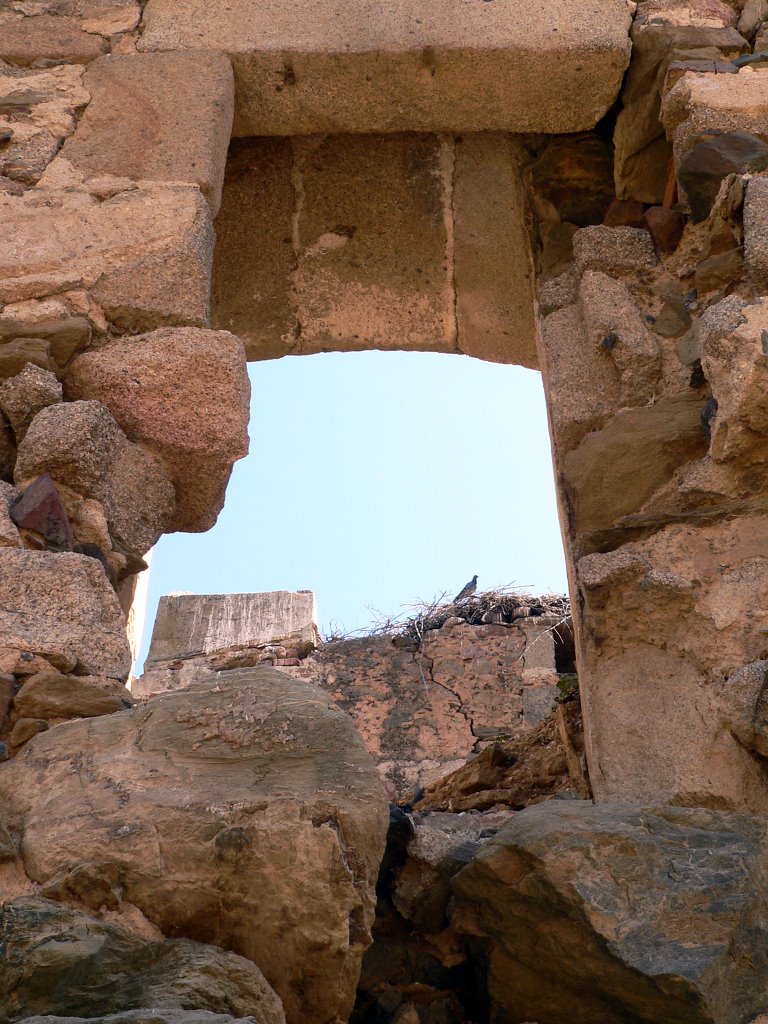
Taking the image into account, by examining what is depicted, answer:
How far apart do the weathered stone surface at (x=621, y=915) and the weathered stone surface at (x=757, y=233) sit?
1.58m

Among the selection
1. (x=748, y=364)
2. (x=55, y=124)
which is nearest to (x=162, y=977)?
(x=748, y=364)

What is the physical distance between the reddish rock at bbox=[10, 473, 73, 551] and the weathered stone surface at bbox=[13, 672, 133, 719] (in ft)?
1.33

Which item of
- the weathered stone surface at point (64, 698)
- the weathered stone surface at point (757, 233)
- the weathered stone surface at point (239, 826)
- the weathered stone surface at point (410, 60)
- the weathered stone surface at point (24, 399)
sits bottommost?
the weathered stone surface at point (239, 826)

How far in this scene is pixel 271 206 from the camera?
4215mm

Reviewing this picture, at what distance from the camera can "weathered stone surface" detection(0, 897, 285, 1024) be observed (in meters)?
1.32

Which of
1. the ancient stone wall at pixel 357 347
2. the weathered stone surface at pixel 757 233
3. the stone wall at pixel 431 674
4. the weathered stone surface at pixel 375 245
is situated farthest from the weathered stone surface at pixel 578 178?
the stone wall at pixel 431 674

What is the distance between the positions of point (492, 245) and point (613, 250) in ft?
2.23

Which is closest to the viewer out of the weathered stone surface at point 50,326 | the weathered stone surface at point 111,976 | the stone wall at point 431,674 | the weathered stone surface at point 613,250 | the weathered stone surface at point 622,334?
the weathered stone surface at point 111,976

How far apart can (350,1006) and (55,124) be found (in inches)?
106

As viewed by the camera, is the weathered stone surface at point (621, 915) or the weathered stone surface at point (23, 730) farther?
the weathered stone surface at point (23, 730)

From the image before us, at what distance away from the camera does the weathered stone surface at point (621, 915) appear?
159 centimetres

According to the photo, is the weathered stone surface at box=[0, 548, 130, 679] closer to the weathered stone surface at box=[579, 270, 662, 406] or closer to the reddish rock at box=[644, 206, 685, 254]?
the weathered stone surface at box=[579, 270, 662, 406]

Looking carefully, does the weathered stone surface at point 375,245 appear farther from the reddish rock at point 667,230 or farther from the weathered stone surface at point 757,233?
the weathered stone surface at point 757,233

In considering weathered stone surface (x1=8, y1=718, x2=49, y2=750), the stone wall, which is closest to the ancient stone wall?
weathered stone surface (x1=8, y1=718, x2=49, y2=750)
